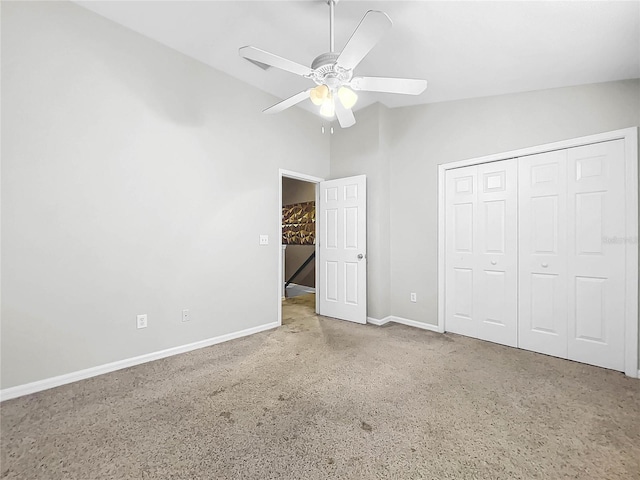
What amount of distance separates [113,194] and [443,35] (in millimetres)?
2982

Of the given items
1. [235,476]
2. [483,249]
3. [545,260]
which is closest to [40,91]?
[235,476]

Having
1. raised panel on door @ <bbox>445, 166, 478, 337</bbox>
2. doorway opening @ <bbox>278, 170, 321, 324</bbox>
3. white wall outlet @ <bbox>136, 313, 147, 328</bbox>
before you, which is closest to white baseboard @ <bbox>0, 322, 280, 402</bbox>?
white wall outlet @ <bbox>136, 313, 147, 328</bbox>

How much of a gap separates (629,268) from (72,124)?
4.55m

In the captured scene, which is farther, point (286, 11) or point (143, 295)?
point (143, 295)

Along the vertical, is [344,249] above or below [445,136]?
below

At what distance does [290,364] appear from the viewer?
8.63ft

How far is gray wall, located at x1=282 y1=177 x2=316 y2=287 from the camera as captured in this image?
6.87 meters

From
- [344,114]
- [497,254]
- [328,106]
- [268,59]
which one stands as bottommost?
[497,254]

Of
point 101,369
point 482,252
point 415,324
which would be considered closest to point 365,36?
point 482,252

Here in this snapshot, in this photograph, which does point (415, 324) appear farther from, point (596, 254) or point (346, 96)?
point (346, 96)

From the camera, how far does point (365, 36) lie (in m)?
1.65

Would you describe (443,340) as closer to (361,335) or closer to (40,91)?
(361,335)

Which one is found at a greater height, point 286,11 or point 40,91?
point 286,11

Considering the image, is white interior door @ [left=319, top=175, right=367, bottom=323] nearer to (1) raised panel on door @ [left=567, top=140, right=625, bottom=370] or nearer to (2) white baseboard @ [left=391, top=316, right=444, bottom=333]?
(2) white baseboard @ [left=391, top=316, right=444, bottom=333]
